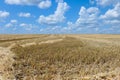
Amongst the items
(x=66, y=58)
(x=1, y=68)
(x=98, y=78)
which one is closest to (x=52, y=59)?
(x=66, y=58)

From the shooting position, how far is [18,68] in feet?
55.9

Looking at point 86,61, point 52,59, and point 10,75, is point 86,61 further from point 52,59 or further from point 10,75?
point 10,75

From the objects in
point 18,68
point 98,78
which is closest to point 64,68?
point 18,68

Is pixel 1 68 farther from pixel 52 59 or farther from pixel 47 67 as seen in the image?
pixel 52 59

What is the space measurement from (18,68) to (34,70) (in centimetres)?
131

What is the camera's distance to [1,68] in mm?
16000

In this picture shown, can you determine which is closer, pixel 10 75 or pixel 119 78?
pixel 119 78

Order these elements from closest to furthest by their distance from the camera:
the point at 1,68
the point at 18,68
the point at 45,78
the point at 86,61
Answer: the point at 45,78 < the point at 1,68 < the point at 18,68 < the point at 86,61

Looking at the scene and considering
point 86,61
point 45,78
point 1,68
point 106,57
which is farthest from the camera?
point 106,57

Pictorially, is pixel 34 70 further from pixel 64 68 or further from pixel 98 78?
pixel 98 78

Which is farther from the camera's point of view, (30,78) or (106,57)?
(106,57)

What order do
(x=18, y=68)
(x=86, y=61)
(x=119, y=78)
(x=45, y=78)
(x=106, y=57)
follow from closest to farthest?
(x=119, y=78)
(x=45, y=78)
(x=18, y=68)
(x=86, y=61)
(x=106, y=57)

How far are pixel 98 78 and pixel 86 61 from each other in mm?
8921

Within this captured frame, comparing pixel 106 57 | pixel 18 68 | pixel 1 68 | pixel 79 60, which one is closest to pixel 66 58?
pixel 79 60
